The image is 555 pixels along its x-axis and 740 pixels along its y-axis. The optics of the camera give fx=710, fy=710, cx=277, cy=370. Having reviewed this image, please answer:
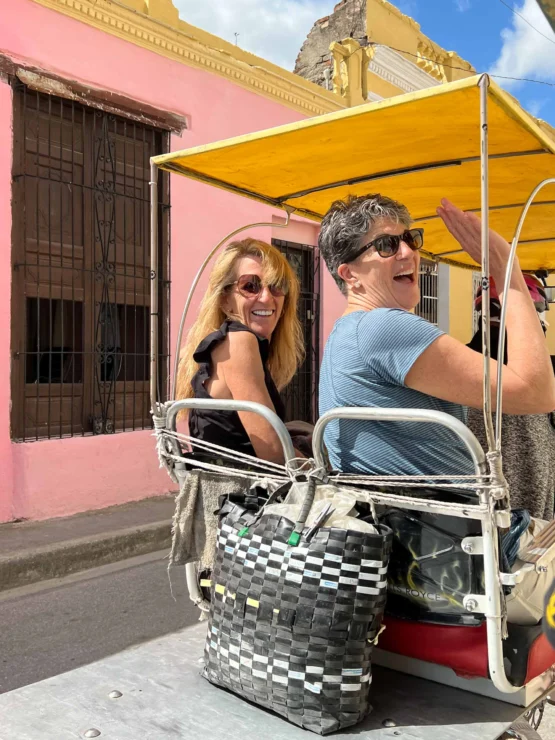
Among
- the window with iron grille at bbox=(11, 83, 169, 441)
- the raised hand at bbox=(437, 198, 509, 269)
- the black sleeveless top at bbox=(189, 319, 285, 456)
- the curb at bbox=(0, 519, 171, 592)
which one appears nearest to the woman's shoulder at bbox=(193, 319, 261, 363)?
the black sleeveless top at bbox=(189, 319, 285, 456)

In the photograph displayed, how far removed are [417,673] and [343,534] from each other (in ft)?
1.84

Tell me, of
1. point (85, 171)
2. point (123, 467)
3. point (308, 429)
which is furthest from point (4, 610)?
point (85, 171)

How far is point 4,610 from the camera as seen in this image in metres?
4.52

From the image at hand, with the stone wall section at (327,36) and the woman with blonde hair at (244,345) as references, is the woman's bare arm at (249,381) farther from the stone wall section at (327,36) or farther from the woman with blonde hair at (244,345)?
the stone wall section at (327,36)

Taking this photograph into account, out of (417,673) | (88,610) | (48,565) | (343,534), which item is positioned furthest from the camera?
(48,565)

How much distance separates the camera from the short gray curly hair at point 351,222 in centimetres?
215

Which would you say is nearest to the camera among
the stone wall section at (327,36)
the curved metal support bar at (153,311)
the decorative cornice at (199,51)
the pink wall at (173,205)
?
the curved metal support bar at (153,311)

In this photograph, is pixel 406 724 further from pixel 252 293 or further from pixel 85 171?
pixel 85 171

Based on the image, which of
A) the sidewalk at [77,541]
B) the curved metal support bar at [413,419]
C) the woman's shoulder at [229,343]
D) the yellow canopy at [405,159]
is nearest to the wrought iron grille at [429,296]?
the sidewalk at [77,541]

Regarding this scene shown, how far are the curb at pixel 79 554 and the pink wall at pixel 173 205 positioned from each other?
85 cm

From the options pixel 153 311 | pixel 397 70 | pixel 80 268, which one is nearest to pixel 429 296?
pixel 397 70

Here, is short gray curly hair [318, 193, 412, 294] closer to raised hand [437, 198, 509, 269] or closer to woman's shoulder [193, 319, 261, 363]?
raised hand [437, 198, 509, 269]

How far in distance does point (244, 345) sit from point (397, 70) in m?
9.90

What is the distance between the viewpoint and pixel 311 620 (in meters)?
1.61
